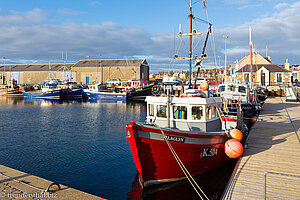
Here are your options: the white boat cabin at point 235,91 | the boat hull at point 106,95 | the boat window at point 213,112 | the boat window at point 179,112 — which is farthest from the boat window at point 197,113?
the boat hull at point 106,95

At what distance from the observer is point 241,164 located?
35.2 feet

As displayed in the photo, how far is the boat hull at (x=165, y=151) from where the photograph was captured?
30.5ft

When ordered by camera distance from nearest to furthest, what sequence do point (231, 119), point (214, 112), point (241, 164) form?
1. point (241, 164)
2. point (214, 112)
3. point (231, 119)

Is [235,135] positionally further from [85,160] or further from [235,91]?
[235,91]

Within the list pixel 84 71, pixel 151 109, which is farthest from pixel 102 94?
pixel 151 109

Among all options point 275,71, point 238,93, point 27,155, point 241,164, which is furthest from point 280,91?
point 27,155

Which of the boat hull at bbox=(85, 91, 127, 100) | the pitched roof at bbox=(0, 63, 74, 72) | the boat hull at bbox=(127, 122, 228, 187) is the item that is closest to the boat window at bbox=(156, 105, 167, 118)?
the boat hull at bbox=(127, 122, 228, 187)

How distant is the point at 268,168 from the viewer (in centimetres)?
1016

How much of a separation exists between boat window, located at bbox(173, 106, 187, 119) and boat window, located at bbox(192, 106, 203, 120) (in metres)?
0.40

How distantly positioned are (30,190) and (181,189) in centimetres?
615

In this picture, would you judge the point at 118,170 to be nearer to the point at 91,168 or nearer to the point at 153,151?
the point at 91,168

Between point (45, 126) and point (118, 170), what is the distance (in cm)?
1588

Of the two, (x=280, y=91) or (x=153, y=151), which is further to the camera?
(x=280, y=91)

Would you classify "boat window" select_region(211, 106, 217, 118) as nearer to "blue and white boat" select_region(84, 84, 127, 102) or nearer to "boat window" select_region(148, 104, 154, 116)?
"boat window" select_region(148, 104, 154, 116)
